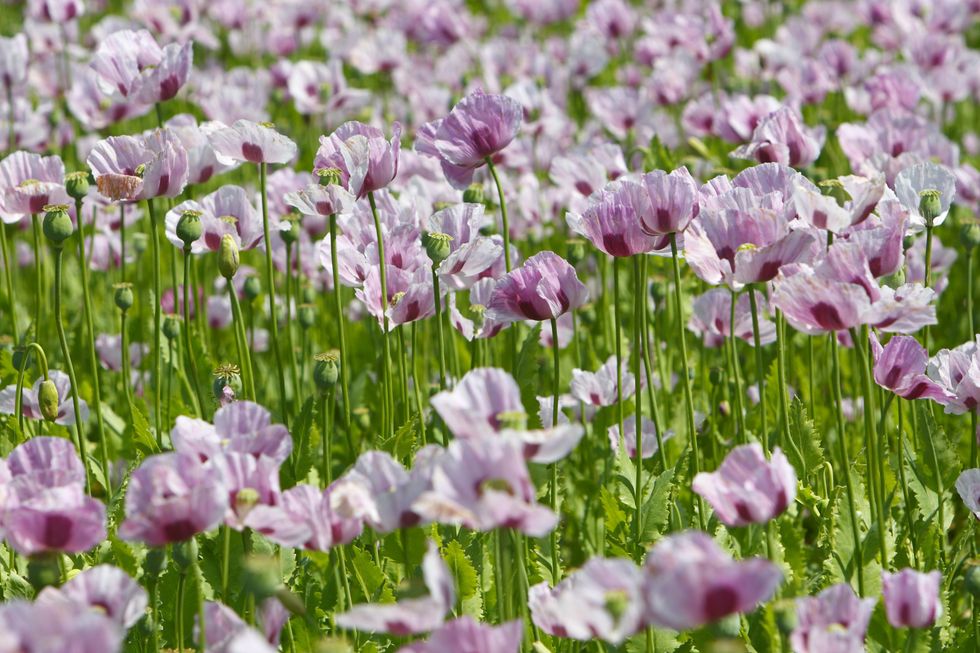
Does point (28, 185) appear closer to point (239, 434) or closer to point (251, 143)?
point (251, 143)

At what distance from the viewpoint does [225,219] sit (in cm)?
256

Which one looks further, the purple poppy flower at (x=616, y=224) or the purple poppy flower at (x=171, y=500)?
the purple poppy flower at (x=616, y=224)

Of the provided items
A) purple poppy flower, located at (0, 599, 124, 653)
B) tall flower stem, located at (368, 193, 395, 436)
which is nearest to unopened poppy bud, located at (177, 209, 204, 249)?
tall flower stem, located at (368, 193, 395, 436)

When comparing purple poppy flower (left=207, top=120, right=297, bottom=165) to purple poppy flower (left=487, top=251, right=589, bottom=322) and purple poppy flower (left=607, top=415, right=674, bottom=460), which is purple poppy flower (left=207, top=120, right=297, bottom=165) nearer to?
purple poppy flower (left=487, top=251, right=589, bottom=322)

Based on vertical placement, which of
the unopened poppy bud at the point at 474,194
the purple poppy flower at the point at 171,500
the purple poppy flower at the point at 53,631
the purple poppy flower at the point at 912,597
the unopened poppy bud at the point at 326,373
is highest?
the unopened poppy bud at the point at 474,194

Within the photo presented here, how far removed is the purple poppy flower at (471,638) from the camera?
50.6 inches

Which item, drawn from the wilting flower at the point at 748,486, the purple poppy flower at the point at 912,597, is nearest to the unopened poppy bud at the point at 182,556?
the wilting flower at the point at 748,486

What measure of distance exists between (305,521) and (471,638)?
333 millimetres

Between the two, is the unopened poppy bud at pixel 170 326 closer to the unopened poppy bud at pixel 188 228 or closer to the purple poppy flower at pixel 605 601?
the unopened poppy bud at pixel 188 228

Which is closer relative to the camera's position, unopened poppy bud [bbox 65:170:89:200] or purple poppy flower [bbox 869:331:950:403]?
purple poppy flower [bbox 869:331:950:403]

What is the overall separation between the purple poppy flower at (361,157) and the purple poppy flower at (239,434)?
27.5 inches

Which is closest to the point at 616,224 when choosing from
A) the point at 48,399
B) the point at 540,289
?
the point at 540,289

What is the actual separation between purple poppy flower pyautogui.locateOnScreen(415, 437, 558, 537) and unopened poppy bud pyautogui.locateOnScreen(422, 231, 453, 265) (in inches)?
37.0

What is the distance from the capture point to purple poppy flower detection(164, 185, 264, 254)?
8.42ft
